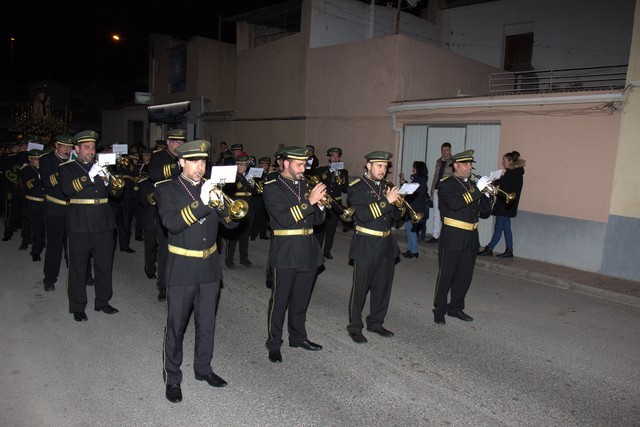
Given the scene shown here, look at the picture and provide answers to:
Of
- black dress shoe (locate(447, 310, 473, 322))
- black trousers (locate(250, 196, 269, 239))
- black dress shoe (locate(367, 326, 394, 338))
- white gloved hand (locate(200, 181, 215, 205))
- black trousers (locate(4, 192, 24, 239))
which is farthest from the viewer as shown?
black trousers (locate(250, 196, 269, 239))

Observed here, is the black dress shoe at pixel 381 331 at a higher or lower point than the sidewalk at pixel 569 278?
lower

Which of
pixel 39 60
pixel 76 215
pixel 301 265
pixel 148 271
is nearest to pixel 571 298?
pixel 301 265

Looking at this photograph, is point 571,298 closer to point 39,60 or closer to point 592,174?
point 592,174

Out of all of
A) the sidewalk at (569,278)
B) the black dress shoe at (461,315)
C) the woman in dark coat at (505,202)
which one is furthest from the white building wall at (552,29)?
the black dress shoe at (461,315)

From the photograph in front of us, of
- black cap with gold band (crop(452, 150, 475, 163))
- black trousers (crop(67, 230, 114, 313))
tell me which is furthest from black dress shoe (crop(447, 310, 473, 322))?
black trousers (crop(67, 230, 114, 313))

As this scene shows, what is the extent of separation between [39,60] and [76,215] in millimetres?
50744

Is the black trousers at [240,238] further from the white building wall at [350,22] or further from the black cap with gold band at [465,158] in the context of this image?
the white building wall at [350,22]

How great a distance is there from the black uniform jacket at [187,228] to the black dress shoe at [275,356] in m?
1.26

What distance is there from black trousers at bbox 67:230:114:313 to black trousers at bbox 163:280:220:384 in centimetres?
246

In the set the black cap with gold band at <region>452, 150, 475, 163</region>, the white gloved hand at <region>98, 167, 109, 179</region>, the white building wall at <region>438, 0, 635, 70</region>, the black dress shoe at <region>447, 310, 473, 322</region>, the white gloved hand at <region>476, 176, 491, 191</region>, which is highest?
the white building wall at <region>438, 0, 635, 70</region>

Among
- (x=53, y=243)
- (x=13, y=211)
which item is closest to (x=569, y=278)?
(x=53, y=243)

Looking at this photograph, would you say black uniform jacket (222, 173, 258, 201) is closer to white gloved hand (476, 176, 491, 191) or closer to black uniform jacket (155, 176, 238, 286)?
white gloved hand (476, 176, 491, 191)

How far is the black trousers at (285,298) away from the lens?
5.40 metres

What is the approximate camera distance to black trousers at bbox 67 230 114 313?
640cm
